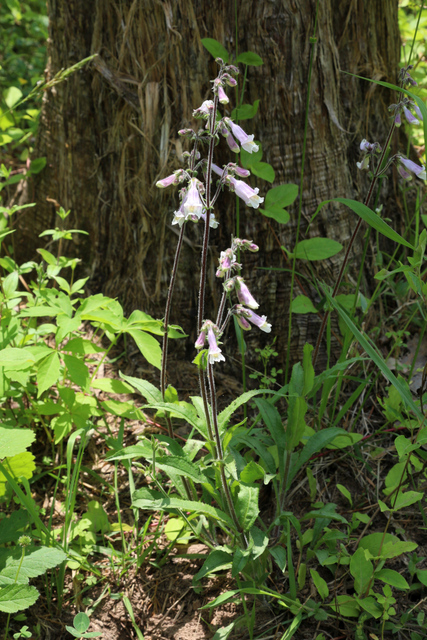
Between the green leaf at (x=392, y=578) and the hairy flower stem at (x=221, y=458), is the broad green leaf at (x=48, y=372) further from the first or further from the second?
the green leaf at (x=392, y=578)

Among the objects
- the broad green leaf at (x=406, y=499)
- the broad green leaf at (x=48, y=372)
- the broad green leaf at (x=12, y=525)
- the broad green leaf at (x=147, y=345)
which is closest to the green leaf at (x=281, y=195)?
the broad green leaf at (x=147, y=345)

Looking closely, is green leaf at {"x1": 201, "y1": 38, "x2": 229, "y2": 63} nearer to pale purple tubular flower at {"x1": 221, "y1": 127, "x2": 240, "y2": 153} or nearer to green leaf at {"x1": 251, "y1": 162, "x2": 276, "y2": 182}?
green leaf at {"x1": 251, "y1": 162, "x2": 276, "y2": 182}

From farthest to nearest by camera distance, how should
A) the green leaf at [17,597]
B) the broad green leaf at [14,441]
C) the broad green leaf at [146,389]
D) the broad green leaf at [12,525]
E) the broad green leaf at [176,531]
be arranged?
1. the broad green leaf at [176,531]
2. the broad green leaf at [146,389]
3. the broad green leaf at [12,525]
4. the broad green leaf at [14,441]
5. the green leaf at [17,597]

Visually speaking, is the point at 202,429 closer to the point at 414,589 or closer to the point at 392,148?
the point at 414,589

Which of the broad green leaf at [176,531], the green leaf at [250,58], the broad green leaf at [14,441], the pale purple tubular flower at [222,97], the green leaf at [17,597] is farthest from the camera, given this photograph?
the green leaf at [250,58]

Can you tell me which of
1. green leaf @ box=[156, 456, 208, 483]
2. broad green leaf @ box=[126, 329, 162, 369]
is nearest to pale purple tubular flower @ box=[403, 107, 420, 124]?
broad green leaf @ box=[126, 329, 162, 369]

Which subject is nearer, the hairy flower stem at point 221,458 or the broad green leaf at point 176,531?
the hairy flower stem at point 221,458

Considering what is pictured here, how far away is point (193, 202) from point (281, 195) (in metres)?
0.84

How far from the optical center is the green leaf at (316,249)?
249 cm

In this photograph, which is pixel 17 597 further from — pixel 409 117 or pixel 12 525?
pixel 409 117

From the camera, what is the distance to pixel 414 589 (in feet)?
6.56

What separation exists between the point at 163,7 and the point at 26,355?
1.84 m

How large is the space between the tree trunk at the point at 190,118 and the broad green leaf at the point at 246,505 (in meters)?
1.06

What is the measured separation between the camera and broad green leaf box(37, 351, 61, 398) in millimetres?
2146
